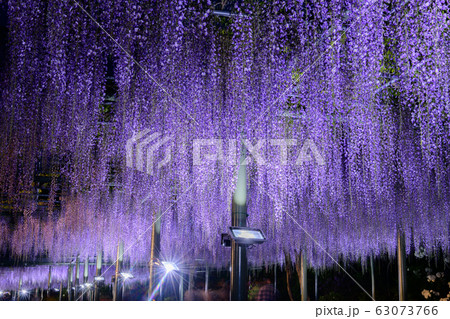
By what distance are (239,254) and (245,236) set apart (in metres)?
0.66

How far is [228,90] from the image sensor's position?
4.37 meters

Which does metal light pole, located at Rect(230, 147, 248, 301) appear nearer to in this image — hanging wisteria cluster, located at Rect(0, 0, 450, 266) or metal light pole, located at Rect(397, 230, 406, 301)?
hanging wisteria cluster, located at Rect(0, 0, 450, 266)

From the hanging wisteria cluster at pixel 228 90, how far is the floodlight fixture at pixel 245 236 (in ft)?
2.72

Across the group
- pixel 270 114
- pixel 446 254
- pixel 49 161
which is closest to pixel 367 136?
pixel 270 114

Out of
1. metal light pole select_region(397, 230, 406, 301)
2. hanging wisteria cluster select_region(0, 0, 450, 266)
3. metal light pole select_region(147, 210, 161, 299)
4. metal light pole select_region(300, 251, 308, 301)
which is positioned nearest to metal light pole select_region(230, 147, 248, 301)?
hanging wisteria cluster select_region(0, 0, 450, 266)

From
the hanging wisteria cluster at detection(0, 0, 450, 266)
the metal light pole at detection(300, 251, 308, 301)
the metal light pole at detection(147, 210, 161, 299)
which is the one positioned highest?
the hanging wisteria cluster at detection(0, 0, 450, 266)

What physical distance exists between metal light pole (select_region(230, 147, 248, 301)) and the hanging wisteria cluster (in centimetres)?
39

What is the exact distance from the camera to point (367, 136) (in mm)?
5074

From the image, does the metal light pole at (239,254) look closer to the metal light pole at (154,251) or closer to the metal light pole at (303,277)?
the metal light pole at (154,251)

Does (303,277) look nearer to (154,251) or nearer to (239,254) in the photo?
(154,251)

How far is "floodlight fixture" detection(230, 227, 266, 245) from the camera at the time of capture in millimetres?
4414

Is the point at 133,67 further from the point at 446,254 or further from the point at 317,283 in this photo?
the point at 317,283

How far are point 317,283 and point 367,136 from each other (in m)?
9.65

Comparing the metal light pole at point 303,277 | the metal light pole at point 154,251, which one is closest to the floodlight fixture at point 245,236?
the metal light pole at point 154,251
